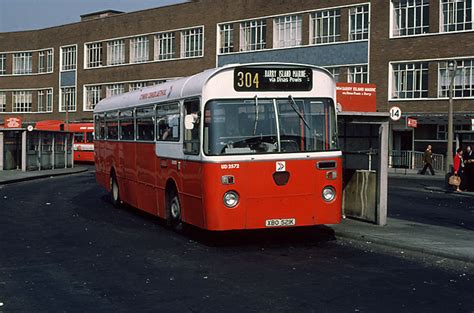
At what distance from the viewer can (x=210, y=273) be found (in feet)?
30.0

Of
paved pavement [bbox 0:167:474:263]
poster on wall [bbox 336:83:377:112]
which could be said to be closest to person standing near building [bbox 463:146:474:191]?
poster on wall [bbox 336:83:377:112]

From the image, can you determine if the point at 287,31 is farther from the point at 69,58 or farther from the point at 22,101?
the point at 22,101

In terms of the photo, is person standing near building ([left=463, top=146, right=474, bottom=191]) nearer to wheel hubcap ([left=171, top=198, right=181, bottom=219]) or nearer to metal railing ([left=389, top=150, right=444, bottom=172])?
metal railing ([left=389, top=150, right=444, bottom=172])

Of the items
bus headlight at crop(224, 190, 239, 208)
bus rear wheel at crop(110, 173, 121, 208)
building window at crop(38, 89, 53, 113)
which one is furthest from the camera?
building window at crop(38, 89, 53, 113)

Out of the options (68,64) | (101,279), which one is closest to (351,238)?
(101,279)

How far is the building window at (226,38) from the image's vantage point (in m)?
52.8

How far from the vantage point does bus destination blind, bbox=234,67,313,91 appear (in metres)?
11.1

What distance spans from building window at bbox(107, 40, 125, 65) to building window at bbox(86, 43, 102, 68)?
1.52 m

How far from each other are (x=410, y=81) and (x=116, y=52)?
100 feet

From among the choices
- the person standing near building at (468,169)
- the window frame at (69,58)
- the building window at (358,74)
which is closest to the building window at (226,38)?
the building window at (358,74)

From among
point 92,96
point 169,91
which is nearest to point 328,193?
point 169,91

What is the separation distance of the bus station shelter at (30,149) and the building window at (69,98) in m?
26.6

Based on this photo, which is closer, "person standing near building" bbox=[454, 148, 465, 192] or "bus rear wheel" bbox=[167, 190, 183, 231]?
"bus rear wheel" bbox=[167, 190, 183, 231]

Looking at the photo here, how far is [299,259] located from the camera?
33.6ft
